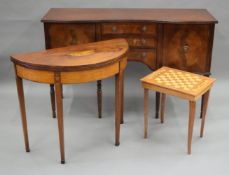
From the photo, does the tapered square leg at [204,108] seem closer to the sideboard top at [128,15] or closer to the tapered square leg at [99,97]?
the sideboard top at [128,15]

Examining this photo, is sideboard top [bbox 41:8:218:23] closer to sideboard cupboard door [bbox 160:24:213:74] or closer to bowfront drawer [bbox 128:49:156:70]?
sideboard cupboard door [bbox 160:24:213:74]

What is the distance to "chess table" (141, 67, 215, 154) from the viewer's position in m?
3.02

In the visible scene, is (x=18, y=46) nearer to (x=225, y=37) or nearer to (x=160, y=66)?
(x=160, y=66)

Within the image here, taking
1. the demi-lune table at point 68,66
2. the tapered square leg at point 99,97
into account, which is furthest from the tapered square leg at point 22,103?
the tapered square leg at point 99,97

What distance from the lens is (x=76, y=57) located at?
2.91m

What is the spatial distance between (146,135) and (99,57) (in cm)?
85

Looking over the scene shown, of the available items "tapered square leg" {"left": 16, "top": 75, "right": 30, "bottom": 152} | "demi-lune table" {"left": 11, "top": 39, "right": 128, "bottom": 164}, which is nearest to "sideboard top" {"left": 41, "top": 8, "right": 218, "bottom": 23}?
"demi-lune table" {"left": 11, "top": 39, "right": 128, "bottom": 164}

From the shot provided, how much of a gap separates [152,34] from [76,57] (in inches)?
33.2

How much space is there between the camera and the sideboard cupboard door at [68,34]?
11.3ft

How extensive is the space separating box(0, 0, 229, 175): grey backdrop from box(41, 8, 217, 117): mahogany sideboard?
553 mm

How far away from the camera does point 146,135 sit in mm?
3393

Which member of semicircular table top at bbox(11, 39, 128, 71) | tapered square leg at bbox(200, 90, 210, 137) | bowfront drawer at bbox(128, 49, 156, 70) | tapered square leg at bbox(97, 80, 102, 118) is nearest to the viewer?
semicircular table top at bbox(11, 39, 128, 71)

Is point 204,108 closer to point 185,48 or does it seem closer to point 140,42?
point 185,48

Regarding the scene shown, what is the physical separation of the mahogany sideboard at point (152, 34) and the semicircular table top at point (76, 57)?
0.27 meters
